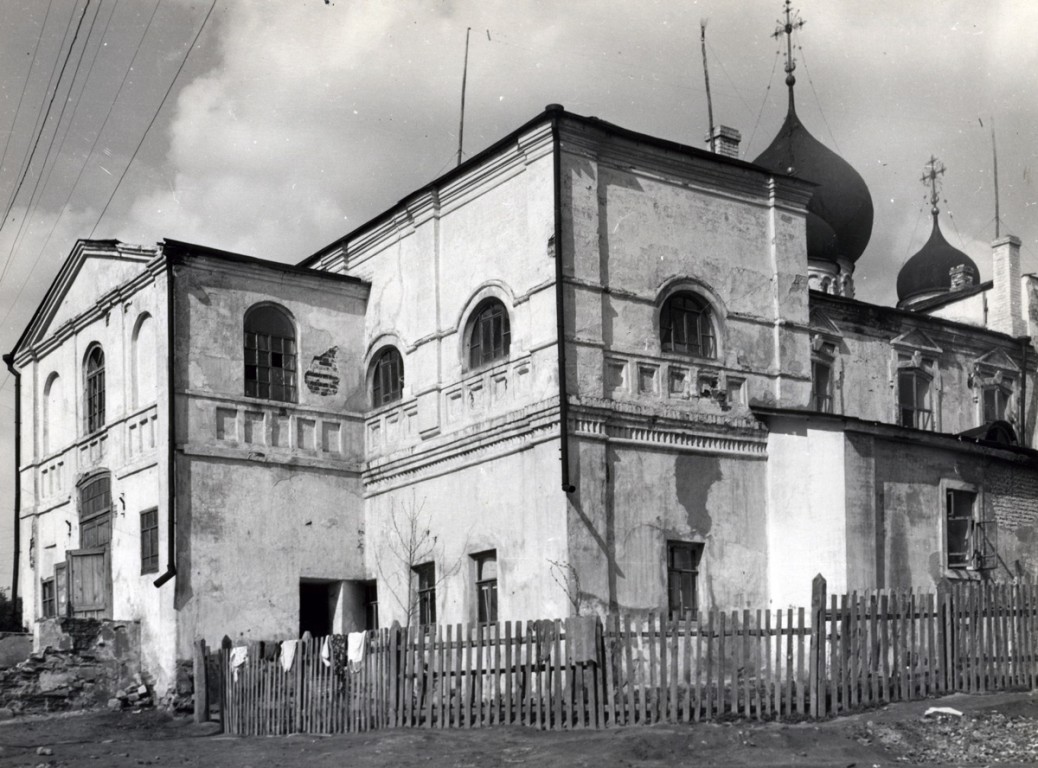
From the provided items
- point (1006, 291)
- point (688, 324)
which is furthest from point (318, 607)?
point (1006, 291)

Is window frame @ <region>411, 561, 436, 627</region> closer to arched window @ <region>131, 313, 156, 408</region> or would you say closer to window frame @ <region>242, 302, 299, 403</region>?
window frame @ <region>242, 302, 299, 403</region>

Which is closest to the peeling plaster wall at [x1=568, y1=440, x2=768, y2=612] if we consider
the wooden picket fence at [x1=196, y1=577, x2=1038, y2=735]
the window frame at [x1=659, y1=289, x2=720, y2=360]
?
the window frame at [x1=659, y1=289, x2=720, y2=360]

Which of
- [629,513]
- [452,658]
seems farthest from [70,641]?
[629,513]

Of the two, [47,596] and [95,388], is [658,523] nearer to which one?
[95,388]

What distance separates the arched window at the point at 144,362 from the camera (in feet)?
76.3

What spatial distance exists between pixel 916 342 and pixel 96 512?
656 inches

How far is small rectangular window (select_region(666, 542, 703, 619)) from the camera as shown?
2002cm

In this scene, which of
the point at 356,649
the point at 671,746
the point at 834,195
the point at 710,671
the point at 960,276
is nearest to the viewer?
the point at 671,746

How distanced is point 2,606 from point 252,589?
15806 mm

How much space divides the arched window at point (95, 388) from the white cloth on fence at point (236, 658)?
7418 mm

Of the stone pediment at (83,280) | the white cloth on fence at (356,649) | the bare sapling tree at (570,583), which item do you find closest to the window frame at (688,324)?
the bare sapling tree at (570,583)

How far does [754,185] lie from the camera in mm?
22078

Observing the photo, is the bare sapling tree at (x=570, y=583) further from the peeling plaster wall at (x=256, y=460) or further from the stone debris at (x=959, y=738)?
the peeling plaster wall at (x=256, y=460)

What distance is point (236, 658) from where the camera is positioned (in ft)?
64.4
